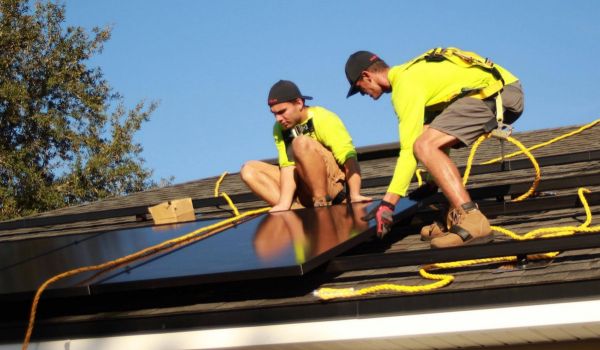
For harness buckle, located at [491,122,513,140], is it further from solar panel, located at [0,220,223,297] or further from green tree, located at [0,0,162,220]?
green tree, located at [0,0,162,220]

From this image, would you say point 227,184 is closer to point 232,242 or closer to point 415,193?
point 415,193

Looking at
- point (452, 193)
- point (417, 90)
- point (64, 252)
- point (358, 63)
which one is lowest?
point (452, 193)

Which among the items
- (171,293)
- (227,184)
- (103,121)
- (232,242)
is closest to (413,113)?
(232,242)

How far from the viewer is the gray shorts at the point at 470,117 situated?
502 cm

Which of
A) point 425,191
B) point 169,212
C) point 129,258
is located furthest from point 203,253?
point 169,212

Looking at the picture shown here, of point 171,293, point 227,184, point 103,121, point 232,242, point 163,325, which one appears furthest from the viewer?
point 103,121

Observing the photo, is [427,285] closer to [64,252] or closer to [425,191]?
[425,191]

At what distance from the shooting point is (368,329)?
13.1 feet

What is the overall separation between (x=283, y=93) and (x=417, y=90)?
146 centimetres

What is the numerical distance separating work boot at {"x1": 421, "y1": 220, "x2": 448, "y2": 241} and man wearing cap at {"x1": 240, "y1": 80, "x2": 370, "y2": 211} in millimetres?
828

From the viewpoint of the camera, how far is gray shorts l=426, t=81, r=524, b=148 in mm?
5020

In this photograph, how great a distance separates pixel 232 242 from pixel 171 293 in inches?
20.9

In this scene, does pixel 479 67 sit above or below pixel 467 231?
above

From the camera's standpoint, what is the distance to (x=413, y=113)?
494cm
